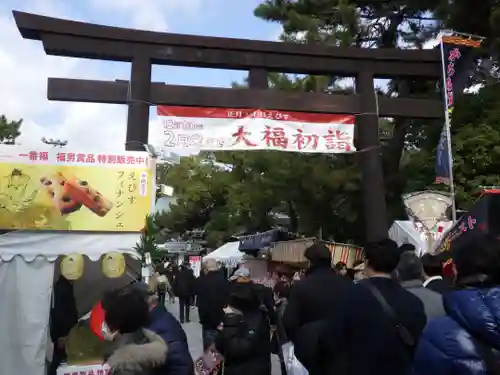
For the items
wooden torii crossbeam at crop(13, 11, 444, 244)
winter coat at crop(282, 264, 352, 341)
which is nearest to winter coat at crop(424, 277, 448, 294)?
winter coat at crop(282, 264, 352, 341)

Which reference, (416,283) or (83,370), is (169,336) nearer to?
(416,283)

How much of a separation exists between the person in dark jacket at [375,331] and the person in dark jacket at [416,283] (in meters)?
0.32

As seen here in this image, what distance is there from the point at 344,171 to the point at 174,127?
4.65m

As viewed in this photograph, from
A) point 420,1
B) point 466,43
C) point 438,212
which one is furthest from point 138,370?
point 420,1

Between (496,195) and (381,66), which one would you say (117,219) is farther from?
(381,66)

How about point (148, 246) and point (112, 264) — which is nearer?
point (148, 246)

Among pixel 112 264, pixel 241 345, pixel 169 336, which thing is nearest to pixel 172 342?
pixel 169 336

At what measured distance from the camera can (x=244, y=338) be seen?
13.2 feet

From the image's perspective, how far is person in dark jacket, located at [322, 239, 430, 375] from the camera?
9.37 ft

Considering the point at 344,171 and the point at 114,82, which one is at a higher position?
the point at 114,82

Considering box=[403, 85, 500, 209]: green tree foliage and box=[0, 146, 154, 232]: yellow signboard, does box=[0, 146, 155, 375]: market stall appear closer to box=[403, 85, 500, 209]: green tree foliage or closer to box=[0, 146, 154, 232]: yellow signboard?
box=[0, 146, 154, 232]: yellow signboard

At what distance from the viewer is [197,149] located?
8.88 metres

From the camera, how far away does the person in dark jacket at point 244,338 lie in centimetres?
400

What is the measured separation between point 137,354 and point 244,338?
58.7 inches
